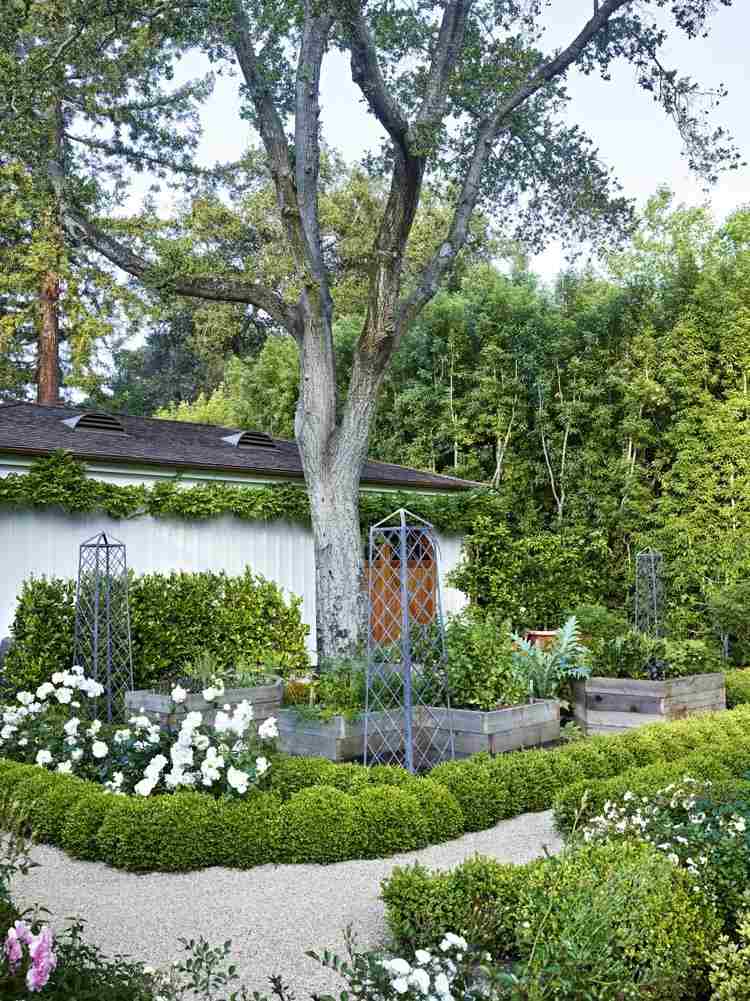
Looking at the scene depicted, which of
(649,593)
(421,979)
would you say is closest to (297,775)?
(421,979)

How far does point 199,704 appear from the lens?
312 inches

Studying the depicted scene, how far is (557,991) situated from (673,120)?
11.7 meters

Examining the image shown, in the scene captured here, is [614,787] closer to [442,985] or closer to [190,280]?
[442,985]

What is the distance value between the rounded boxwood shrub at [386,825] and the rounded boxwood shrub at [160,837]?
0.83 metres

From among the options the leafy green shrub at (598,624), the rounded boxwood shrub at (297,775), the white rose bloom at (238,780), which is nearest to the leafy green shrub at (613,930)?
the white rose bloom at (238,780)

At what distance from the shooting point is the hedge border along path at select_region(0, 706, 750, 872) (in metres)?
5.23

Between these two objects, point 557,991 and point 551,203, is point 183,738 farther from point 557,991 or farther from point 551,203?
point 551,203

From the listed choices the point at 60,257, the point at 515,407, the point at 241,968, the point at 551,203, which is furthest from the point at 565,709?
the point at 60,257

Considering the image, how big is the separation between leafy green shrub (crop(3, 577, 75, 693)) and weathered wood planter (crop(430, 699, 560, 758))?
3.73 m

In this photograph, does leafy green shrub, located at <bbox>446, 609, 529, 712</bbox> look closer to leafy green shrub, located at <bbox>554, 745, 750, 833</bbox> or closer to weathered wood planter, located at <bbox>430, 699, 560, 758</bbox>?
weathered wood planter, located at <bbox>430, 699, 560, 758</bbox>

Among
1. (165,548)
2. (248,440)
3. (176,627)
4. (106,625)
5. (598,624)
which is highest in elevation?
(248,440)

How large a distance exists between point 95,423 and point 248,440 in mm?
2377

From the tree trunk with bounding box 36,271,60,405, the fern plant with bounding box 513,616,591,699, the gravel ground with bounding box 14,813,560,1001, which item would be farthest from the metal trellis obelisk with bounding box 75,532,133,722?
the tree trunk with bounding box 36,271,60,405

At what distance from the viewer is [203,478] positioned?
Answer: 10992 millimetres
